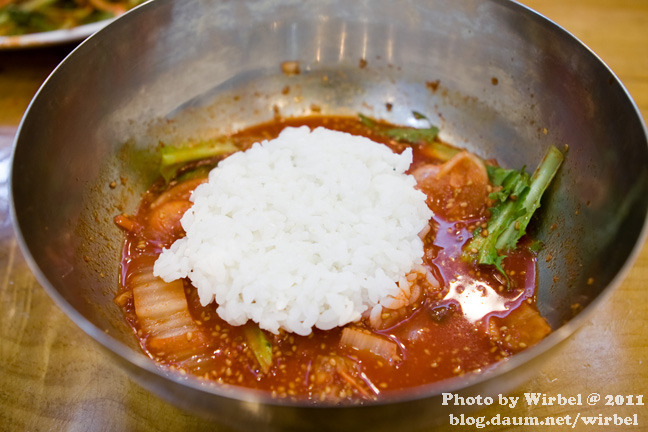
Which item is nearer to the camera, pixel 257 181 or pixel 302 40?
pixel 257 181

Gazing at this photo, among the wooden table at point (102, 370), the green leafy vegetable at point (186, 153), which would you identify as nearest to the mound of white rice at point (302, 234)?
the green leafy vegetable at point (186, 153)

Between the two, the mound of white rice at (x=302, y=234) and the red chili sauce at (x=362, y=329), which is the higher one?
the mound of white rice at (x=302, y=234)

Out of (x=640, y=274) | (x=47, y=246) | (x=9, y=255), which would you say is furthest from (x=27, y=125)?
(x=640, y=274)

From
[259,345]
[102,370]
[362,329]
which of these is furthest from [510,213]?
[102,370]

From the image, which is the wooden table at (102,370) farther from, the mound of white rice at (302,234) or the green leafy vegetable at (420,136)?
the green leafy vegetable at (420,136)

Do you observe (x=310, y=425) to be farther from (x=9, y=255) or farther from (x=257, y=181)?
(x=9, y=255)

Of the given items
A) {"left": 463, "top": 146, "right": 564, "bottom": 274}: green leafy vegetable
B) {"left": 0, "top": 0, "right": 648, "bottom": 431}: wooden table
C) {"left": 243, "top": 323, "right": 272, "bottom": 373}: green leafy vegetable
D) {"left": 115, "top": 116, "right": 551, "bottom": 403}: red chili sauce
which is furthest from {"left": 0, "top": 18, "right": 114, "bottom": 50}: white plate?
{"left": 463, "top": 146, "right": 564, "bottom": 274}: green leafy vegetable

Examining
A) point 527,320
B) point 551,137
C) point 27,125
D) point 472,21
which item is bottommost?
point 527,320
